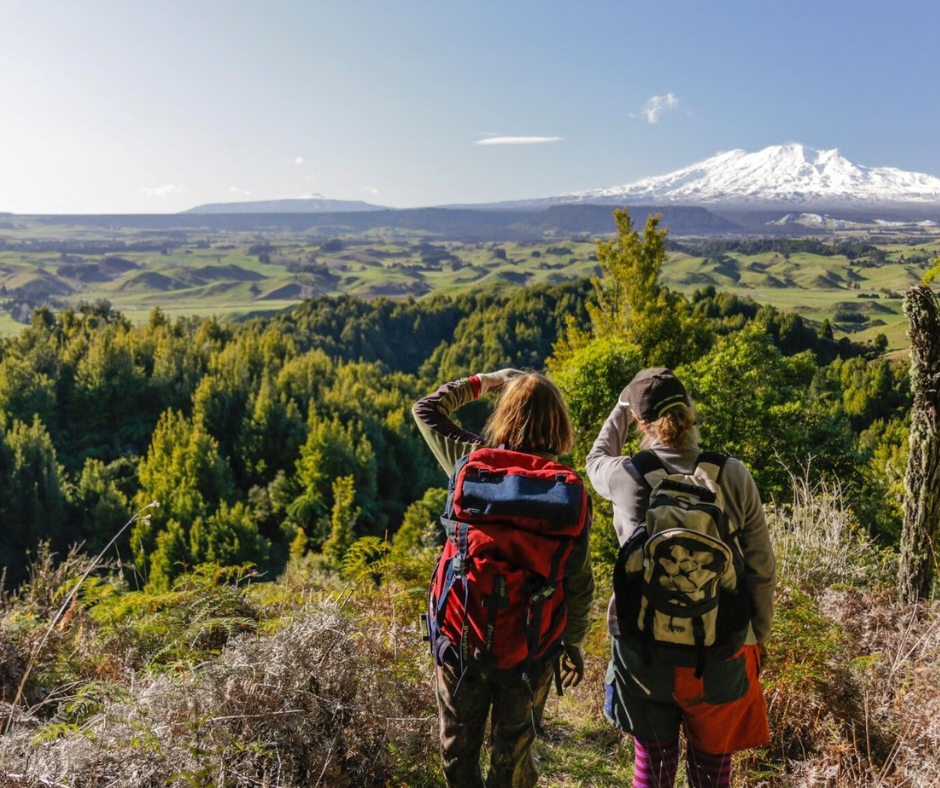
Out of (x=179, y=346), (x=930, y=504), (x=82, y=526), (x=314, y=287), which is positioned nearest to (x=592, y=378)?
(x=930, y=504)

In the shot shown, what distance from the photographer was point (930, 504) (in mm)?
4801

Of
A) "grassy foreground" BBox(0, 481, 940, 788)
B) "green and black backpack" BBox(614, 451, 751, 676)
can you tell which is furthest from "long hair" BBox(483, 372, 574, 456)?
"grassy foreground" BBox(0, 481, 940, 788)

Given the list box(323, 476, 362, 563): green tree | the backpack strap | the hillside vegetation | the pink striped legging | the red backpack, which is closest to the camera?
the red backpack

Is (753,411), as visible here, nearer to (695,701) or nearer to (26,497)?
(695,701)

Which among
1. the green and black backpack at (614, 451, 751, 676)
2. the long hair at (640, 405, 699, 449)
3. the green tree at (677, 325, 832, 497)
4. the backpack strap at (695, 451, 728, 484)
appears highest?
the long hair at (640, 405, 699, 449)

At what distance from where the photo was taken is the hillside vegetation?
8.88 feet

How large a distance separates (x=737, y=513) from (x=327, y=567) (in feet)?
60.4

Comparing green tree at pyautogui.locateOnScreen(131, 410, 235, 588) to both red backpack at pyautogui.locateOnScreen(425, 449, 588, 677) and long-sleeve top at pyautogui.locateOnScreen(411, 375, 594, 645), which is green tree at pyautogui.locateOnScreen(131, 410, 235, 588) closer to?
long-sleeve top at pyautogui.locateOnScreen(411, 375, 594, 645)

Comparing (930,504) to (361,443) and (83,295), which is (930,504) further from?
(83,295)

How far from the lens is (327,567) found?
19.4 meters

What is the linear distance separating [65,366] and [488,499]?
5179 cm

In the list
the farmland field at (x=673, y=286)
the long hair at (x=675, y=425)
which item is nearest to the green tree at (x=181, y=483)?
the long hair at (x=675, y=425)

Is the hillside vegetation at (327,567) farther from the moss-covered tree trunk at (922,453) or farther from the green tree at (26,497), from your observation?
Result: the moss-covered tree trunk at (922,453)

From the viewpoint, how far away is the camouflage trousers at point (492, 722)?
2.40m
